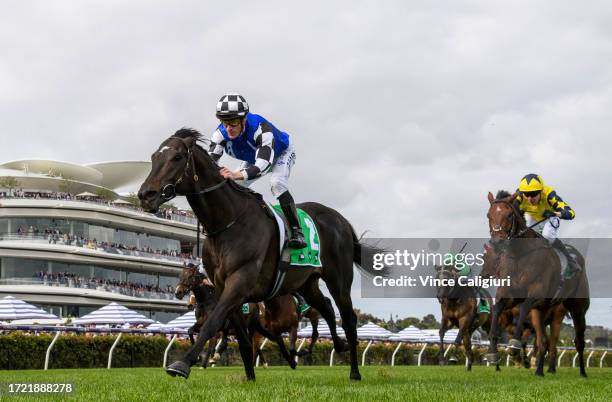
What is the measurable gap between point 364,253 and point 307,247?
1900 mm

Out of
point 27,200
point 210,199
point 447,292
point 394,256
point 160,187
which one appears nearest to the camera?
point 160,187

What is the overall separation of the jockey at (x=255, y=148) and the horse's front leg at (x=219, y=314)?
2.98ft

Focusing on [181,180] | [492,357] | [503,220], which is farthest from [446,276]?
[181,180]

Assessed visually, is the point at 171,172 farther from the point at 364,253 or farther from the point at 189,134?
the point at 364,253

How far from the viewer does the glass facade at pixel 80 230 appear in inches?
2152

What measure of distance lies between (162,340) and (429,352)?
1143cm

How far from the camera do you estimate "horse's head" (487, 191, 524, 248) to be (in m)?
9.19

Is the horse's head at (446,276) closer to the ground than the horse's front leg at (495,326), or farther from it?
farther from it

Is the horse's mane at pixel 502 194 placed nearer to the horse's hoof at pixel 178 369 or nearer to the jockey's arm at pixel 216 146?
the jockey's arm at pixel 216 146

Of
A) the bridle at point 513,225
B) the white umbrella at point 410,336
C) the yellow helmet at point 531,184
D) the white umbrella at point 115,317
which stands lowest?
the white umbrella at point 410,336

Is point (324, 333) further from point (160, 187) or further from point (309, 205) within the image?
point (160, 187)

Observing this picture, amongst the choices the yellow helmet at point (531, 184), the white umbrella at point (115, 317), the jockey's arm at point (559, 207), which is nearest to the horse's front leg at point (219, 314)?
the yellow helmet at point (531, 184)

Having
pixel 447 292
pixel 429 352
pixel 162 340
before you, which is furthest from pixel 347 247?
pixel 429 352

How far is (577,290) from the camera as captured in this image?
1036 centimetres
